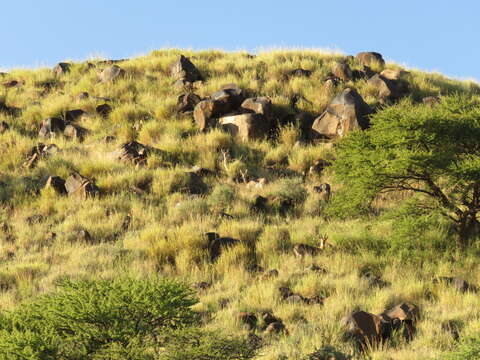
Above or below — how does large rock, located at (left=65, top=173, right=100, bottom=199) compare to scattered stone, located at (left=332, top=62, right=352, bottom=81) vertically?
below

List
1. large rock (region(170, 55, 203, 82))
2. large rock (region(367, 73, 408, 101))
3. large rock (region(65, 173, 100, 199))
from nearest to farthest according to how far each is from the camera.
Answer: large rock (region(65, 173, 100, 199))
large rock (region(367, 73, 408, 101))
large rock (region(170, 55, 203, 82))

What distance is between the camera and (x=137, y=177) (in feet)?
51.4

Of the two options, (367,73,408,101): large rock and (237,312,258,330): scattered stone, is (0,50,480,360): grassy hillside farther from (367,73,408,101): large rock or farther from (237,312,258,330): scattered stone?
(367,73,408,101): large rock

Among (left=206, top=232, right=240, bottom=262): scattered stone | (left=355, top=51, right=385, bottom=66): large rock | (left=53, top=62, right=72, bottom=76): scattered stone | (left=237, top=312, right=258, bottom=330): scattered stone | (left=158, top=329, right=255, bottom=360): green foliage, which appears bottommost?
(left=237, top=312, right=258, bottom=330): scattered stone

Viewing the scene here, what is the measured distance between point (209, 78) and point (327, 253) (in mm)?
12921

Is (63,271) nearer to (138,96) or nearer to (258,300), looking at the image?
(258,300)

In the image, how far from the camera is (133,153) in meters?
17.1

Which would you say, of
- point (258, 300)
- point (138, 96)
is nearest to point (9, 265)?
point (258, 300)

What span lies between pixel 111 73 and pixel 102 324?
18.7m

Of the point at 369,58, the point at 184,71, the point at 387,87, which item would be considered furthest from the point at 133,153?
the point at 369,58

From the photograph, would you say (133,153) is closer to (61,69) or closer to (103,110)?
(103,110)

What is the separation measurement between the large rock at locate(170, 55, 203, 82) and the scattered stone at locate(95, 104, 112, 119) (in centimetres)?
333

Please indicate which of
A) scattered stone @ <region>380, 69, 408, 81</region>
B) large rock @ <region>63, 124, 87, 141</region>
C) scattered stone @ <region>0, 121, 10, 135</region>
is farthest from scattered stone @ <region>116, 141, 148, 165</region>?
scattered stone @ <region>380, 69, 408, 81</region>

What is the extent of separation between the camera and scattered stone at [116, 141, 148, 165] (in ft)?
55.1
